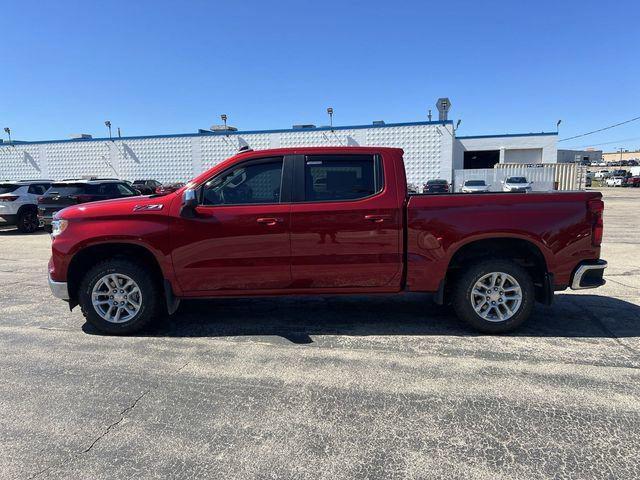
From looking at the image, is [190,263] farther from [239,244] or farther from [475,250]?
[475,250]

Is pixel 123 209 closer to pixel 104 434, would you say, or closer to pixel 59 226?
pixel 59 226

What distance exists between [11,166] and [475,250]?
46.2m

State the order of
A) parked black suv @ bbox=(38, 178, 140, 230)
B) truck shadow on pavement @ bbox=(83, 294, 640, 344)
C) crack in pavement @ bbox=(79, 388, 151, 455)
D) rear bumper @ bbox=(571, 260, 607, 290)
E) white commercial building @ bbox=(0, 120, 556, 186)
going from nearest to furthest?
crack in pavement @ bbox=(79, 388, 151, 455)
rear bumper @ bbox=(571, 260, 607, 290)
truck shadow on pavement @ bbox=(83, 294, 640, 344)
parked black suv @ bbox=(38, 178, 140, 230)
white commercial building @ bbox=(0, 120, 556, 186)

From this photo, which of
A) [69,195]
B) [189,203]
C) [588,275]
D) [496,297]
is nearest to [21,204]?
[69,195]

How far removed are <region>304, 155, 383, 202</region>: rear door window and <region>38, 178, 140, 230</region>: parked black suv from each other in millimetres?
10596

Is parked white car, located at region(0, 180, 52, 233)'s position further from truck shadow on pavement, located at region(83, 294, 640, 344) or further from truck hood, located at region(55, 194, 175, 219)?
truck hood, located at region(55, 194, 175, 219)

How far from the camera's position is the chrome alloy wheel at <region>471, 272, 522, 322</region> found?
4.69 meters

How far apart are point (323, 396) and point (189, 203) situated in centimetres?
233

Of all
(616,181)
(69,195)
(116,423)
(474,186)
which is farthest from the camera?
(616,181)

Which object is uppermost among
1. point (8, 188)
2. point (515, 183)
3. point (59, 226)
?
point (8, 188)

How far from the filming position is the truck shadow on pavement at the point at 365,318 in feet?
16.0

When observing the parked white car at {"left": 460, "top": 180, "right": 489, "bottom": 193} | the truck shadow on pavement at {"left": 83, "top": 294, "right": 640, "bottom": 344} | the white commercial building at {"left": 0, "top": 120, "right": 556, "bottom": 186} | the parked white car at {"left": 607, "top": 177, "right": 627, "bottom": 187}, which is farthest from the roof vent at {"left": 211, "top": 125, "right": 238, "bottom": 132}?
the parked white car at {"left": 607, "top": 177, "right": 627, "bottom": 187}

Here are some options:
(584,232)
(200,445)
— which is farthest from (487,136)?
(200,445)

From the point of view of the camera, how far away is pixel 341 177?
15.5ft
